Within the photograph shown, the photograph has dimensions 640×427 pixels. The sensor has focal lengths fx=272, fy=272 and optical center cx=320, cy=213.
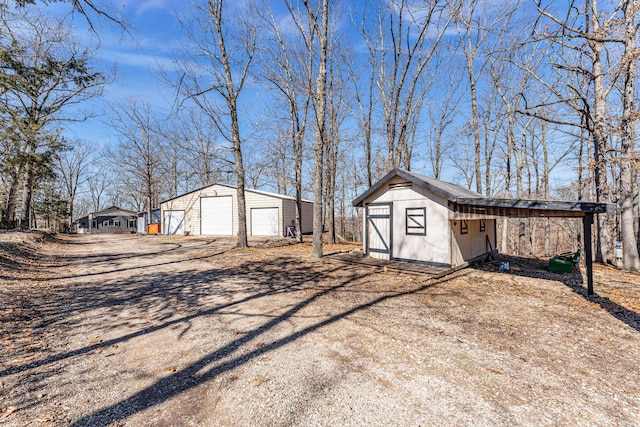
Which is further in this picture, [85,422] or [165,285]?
[165,285]

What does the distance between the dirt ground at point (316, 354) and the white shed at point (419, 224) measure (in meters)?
2.21

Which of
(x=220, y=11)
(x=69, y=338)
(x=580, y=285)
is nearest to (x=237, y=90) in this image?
(x=220, y=11)

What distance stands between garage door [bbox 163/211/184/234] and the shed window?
20.2m

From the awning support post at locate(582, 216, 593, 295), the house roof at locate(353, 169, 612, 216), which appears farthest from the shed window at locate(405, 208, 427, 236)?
the awning support post at locate(582, 216, 593, 295)

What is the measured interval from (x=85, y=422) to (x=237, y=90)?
507 inches

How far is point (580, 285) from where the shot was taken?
6453 mm

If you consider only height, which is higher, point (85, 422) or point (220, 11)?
point (220, 11)

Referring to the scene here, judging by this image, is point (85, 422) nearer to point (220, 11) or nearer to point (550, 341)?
point (550, 341)

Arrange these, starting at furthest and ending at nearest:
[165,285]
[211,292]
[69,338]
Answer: [165,285] → [211,292] → [69,338]

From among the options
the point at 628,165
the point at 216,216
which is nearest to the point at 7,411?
the point at 628,165

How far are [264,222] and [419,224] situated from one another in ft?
45.7

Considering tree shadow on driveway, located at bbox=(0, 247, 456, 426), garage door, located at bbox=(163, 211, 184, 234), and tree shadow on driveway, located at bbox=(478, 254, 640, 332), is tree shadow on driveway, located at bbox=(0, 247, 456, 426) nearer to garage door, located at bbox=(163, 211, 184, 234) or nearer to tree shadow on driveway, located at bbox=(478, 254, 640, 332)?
tree shadow on driveway, located at bbox=(478, 254, 640, 332)

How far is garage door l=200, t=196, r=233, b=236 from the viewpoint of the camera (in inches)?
832

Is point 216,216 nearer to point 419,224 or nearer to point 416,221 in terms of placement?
point 416,221
